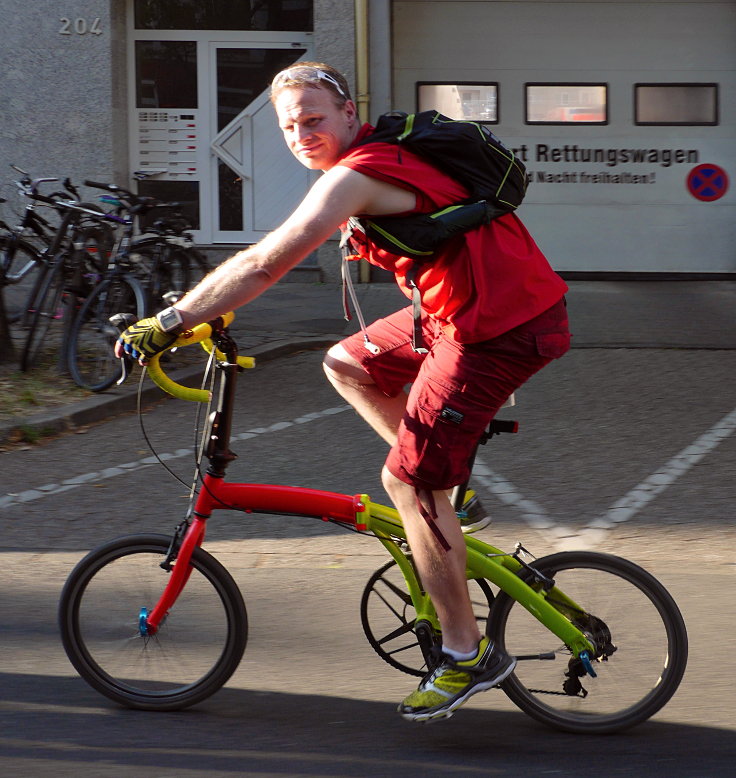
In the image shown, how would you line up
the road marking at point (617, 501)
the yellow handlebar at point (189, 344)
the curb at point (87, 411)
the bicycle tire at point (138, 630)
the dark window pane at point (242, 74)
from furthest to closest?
the dark window pane at point (242, 74) < the curb at point (87, 411) < the road marking at point (617, 501) < the bicycle tire at point (138, 630) < the yellow handlebar at point (189, 344)

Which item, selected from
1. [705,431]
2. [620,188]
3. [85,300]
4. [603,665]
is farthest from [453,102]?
[603,665]

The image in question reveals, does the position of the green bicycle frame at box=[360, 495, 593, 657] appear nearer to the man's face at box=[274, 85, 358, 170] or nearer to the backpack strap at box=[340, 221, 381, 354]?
the backpack strap at box=[340, 221, 381, 354]

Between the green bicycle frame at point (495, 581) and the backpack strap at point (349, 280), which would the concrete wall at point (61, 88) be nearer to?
the backpack strap at point (349, 280)

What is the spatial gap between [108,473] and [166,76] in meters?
8.63

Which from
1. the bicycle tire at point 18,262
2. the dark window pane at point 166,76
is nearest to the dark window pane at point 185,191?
the dark window pane at point 166,76

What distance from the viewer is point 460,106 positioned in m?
13.9

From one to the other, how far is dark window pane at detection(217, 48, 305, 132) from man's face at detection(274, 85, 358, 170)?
11166 millimetres

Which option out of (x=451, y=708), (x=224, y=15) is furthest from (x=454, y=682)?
(x=224, y=15)

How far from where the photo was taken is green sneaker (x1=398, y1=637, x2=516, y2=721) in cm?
330

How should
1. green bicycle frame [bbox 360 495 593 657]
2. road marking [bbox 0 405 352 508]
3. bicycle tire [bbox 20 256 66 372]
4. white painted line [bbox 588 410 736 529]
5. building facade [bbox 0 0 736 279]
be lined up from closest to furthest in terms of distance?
1. green bicycle frame [bbox 360 495 593 657]
2. white painted line [bbox 588 410 736 529]
3. road marking [bbox 0 405 352 508]
4. bicycle tire [bbox 20 256 66 372]
5. building facade [bbox 0 0 736 279]

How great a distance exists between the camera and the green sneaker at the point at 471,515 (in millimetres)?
3596

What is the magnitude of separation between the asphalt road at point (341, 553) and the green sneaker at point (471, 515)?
53cm

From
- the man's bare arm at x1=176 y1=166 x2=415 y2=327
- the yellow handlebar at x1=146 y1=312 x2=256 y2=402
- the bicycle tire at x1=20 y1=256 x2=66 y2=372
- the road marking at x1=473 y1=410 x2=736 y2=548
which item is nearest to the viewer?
the man's bare arm at x1=176 y1=166 x2=415 y2=327

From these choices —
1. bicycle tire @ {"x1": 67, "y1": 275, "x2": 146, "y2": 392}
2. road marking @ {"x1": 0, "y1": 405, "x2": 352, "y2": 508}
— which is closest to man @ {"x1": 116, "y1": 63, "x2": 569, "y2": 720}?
road marking @ {"x1": 0, "y1": 405, "x2": 352, "y2": 508}
